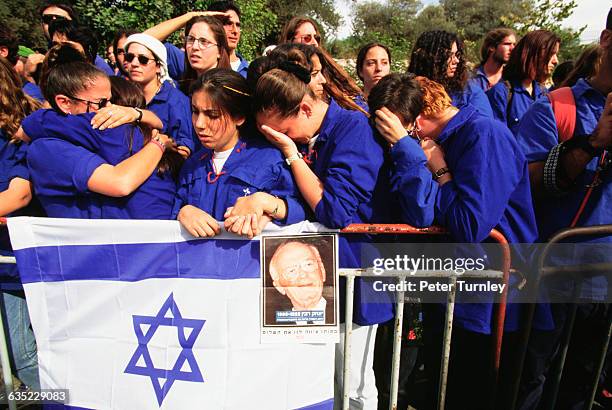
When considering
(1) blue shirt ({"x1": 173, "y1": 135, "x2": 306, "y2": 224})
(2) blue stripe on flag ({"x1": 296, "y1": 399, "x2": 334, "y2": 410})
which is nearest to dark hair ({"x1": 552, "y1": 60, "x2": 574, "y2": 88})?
(1) blue shirt ({"x1": 173, "y1": 135, "x2": 306, "y2": 224})

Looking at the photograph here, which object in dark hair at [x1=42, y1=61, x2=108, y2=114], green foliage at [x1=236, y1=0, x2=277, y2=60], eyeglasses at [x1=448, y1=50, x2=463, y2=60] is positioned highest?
green foliage at [x1=236, y1=0, x2=277, y2=60]

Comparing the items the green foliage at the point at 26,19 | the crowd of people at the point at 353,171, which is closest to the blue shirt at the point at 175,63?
the crowd of people at the point at 353,171

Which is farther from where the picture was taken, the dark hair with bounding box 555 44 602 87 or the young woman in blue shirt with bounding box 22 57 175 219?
the dark hair with bounding box 555 44 602 87

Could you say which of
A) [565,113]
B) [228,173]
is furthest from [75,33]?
[565,113]

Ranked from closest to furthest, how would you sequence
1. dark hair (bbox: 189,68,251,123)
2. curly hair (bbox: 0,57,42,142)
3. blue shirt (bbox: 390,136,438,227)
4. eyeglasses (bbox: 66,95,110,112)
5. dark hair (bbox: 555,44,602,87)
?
blue shirt (bbox: 390,136,438,227)
dark hair (bbox: 189,68,251,123)
eyeglasses (bbox: 66,95,110,112)
curly hair (bbox: 0,57,42,142)
dark hair (bbox: 555,44,602,87)

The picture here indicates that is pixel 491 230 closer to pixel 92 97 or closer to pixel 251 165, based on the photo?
pixel 251 165

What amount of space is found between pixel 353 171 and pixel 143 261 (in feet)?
3.64

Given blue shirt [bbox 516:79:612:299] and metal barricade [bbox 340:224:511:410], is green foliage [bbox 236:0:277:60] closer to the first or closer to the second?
blue shirt [bbox 516:79:612:299]

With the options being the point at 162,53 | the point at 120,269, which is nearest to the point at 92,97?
the point at 120,269

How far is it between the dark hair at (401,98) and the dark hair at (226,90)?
0.65 m

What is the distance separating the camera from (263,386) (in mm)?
2236

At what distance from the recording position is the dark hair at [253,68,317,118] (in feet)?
7.28

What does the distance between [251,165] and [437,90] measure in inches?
39.8

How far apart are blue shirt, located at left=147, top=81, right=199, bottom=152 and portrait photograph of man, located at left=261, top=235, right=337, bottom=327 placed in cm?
145
